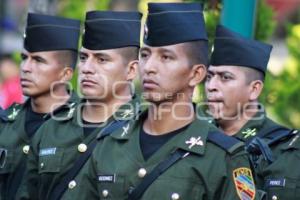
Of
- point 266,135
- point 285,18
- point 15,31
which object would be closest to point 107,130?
point 266,135

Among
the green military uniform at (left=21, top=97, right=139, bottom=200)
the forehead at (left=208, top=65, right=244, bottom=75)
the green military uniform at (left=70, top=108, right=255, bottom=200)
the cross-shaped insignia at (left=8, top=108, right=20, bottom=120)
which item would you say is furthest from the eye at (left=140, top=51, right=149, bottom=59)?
the cross-shaped insignia at (left=8, top=108, right=20, bottom=120)

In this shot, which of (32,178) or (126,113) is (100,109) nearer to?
(126,113)

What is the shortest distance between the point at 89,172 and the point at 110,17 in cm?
161

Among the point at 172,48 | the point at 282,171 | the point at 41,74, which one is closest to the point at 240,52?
the point at 282,171

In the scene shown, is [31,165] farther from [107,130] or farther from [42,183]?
[107,130]

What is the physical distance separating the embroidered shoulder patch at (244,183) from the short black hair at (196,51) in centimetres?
74

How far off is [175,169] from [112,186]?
1.32ft

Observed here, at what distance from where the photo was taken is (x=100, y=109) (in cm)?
809

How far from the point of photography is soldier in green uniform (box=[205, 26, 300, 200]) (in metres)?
7.98

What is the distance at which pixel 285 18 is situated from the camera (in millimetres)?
29125

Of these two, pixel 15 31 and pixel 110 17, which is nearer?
pixel 110 17

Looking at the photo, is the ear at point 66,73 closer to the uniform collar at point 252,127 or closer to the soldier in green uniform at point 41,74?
the soldier in green uniform at point 41,74

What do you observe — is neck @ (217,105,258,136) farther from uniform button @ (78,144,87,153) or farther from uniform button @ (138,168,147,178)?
uniform button @ (138,168,147,178)

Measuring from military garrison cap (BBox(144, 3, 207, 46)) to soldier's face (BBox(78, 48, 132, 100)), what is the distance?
109 centimetres
